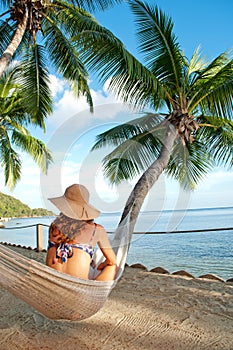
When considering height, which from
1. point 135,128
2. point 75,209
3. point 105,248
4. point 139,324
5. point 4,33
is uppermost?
point 4,33

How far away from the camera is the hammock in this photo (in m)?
1.42

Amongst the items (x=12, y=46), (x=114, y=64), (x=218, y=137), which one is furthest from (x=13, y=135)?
(x=218, y=137)

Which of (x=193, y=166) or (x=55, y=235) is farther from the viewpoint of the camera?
(x=193, y=166)

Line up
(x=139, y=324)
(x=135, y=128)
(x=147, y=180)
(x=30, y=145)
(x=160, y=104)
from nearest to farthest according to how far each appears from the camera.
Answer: (x=139, y=324), (x=147, y=180), (x=160, y=104), (x=135, y=128), (x=30, y=145)

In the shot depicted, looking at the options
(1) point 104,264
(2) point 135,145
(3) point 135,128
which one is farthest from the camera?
(3) point 135,128

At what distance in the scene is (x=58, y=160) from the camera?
69.5 inches

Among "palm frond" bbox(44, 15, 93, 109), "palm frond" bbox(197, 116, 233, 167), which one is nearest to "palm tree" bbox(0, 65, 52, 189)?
"palm frond" bbox(44, 15, 93, 109)

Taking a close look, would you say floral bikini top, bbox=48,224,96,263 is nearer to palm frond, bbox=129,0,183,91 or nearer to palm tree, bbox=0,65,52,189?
palm frond, bbox=129,0,183,91

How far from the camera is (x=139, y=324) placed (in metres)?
1.97

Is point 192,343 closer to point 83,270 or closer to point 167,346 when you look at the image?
point 167,346

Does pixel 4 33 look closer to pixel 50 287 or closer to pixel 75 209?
pixel 75 209

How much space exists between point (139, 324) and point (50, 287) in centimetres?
79

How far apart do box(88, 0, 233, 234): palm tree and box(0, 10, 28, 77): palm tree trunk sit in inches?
50.1

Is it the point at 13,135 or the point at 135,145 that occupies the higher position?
the point at 13,135
